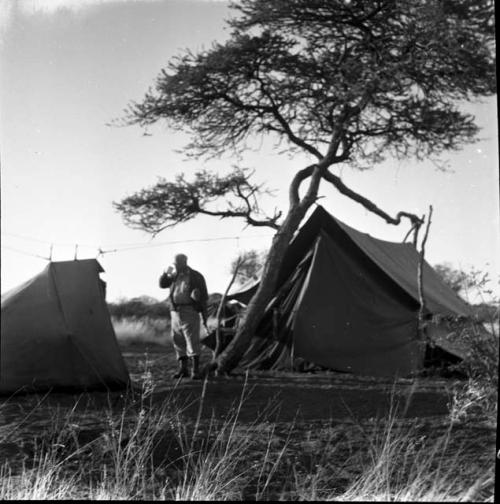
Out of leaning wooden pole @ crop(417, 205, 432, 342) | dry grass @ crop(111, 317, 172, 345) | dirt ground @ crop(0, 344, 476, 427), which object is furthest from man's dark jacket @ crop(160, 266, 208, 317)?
leaning wooden pole @ crop(417, 205, 432, 342)

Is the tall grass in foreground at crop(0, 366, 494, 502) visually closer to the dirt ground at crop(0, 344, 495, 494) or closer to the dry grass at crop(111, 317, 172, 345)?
the dirt ground at crop(0, 344, 495, 494)

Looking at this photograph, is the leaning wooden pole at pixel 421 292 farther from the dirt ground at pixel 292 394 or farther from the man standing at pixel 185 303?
the man standing at pixel 185 303

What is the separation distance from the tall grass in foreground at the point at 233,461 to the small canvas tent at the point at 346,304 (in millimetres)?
371

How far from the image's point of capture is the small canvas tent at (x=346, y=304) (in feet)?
10.3

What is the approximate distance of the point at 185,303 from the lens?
9.62 feet

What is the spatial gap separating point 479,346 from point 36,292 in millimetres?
2075

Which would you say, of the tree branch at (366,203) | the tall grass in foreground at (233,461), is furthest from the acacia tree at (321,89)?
the tall grass in foreground at (233,461)

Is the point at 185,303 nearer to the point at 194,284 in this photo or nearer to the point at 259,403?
the point at 194,284

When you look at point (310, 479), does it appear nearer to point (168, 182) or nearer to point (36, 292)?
point (168, 182)

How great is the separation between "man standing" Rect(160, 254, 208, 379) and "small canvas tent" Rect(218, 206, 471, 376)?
0.28 metres

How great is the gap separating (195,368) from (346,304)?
1.11 m

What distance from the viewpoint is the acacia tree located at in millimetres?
2750

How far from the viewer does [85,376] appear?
3.91m

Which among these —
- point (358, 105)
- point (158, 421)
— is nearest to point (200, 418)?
point (158, 421)
